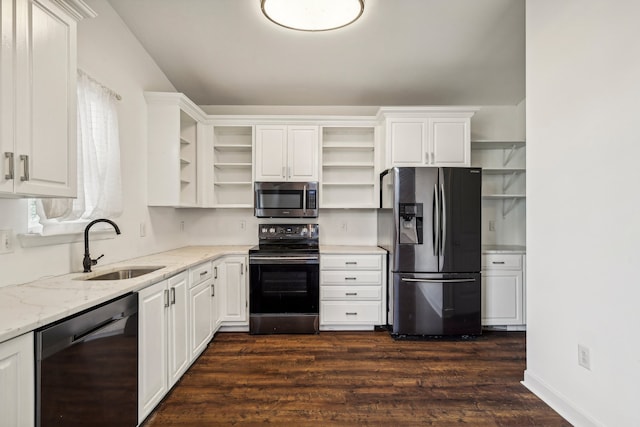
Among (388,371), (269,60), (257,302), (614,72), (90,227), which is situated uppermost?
(269,60)

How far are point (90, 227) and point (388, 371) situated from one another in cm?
240

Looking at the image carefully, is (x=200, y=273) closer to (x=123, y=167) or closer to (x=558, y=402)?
(x=123, y=167)

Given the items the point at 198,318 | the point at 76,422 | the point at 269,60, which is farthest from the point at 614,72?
the point at 198,318

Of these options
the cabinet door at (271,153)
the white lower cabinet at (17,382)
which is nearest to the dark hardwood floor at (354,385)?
the white lower cabinet at (17,382)

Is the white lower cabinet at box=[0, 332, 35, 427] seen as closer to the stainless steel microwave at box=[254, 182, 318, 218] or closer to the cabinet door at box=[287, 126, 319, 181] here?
the stainless steel microwave at box=[254, 182, 318, 218]

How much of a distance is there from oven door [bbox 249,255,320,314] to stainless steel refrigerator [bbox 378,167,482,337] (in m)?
0.82

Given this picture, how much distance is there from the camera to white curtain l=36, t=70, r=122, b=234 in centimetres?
187

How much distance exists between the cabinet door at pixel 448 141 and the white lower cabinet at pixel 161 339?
2.70 meters

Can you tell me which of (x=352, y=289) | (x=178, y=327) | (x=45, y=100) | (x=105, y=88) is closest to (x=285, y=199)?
(x=352, y=289)

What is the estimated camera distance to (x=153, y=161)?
9.39 feet

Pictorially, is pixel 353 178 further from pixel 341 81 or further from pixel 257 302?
pixel 257 302

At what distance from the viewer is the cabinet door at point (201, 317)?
2.39 metres

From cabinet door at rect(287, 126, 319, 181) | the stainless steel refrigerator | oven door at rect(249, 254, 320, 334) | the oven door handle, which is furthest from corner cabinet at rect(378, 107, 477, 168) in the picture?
oven door at rect(249, 254, 320, 334)

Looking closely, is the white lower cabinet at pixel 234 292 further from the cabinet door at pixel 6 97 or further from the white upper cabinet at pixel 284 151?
the cabinet door at pixel 6 97
